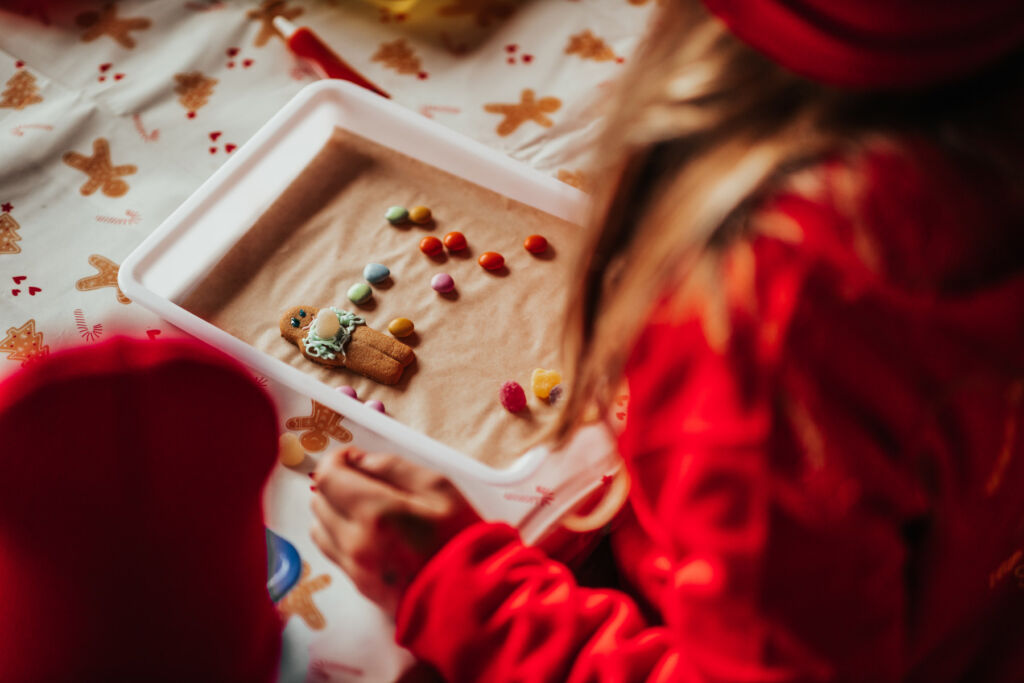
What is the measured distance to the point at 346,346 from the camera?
2.01 ft

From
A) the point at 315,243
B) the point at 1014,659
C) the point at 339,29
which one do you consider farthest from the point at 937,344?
the point at 339,29

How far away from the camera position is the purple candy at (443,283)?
2.16 ft

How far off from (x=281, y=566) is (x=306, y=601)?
1.0 inches

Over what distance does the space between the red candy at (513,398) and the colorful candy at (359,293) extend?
0.14m

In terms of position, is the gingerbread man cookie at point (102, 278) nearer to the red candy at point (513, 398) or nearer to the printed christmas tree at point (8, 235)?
the printed christmas tree at point (8, 235)

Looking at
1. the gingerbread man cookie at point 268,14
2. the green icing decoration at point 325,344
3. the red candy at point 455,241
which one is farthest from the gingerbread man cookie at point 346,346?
the gingerbread man cookie at point 268,14

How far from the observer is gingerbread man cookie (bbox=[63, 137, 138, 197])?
0.70m

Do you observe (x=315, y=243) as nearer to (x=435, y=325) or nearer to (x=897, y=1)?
(x=435, y=325)

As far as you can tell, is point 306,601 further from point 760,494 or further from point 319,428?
point 760,494

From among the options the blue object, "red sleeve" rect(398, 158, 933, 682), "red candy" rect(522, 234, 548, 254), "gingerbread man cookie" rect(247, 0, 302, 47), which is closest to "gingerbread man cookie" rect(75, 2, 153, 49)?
"gingerbread man cookie" rect(247, 0, 302, 47)

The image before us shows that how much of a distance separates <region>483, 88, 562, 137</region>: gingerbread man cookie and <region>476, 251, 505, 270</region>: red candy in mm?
138

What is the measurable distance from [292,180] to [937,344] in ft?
1.81

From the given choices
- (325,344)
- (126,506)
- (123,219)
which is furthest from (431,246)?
(126,506)

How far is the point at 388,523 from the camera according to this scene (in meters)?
0.44
